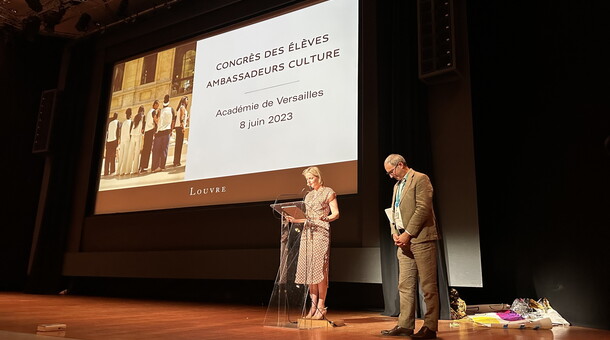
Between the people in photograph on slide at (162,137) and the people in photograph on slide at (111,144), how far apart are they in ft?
2.95

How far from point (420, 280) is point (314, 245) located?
864 millimetres

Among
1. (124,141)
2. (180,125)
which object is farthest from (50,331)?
(124,141)

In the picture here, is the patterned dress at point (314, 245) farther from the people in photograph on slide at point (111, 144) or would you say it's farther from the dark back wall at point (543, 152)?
the people in photograph on slide at point (111, 144)

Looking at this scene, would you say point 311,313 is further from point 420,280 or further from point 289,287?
point 420,280

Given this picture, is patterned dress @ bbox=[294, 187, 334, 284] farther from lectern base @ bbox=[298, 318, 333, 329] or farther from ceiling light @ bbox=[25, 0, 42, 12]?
ceiling light @ bbox=[25, 0, 42, 12]

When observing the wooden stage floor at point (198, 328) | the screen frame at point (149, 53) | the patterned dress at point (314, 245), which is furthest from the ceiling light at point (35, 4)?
the patterned dress at point (314, 245)

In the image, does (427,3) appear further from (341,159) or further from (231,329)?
(231,329)

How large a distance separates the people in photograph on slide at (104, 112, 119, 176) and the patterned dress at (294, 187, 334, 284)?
14.0ft

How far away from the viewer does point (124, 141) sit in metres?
6.76

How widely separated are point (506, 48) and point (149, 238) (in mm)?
4703

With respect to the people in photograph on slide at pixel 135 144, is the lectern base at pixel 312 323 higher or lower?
lower

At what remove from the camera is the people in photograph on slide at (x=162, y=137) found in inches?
245

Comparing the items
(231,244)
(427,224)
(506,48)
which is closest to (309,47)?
(506,48)

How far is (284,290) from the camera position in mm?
3215
